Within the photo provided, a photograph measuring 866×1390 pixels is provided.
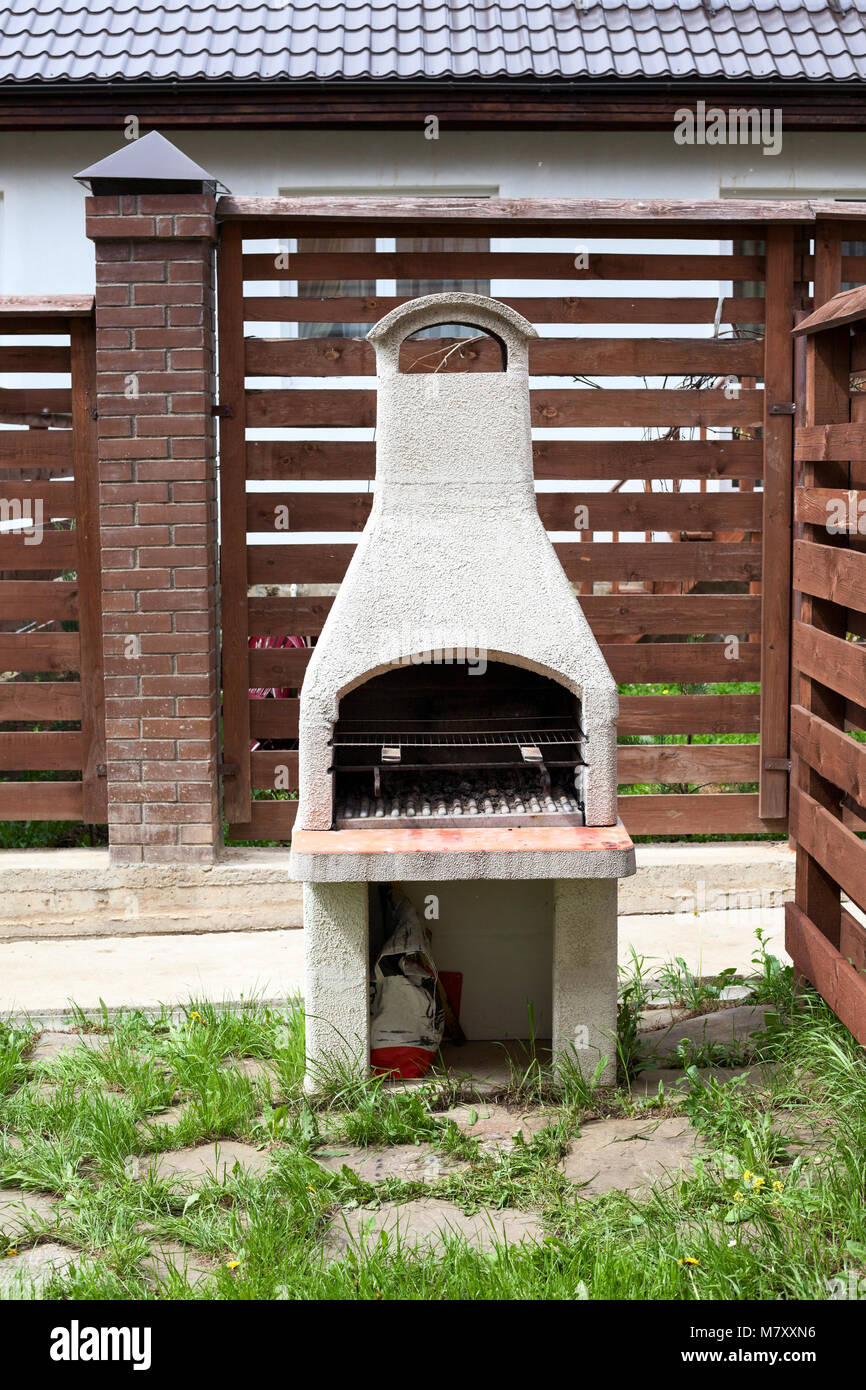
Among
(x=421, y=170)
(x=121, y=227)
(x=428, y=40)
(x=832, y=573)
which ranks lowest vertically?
(x=832, y=573)

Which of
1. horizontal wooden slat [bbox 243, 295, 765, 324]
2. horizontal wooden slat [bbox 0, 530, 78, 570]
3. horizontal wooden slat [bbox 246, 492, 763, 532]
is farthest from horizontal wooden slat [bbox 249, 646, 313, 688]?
horizontal wooden slat [bbox 243, 295, 765, 324]

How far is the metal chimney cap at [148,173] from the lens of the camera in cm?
538

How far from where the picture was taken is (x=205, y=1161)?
3.59m

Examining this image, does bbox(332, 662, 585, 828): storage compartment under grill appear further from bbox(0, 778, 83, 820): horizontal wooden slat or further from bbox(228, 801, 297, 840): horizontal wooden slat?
bbox(0, 778, 83, 820): horizontal wooden slat

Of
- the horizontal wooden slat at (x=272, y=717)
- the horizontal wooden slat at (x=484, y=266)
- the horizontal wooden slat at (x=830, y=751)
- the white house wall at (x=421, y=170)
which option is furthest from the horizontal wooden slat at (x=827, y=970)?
the white house wall at (x=421, y=170)

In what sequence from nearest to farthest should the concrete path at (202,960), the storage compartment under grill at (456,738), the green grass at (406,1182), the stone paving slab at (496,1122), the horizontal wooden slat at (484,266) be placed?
the green grass at (406,1182)
the stone paving slab at (496,1122)
the storage compartment under grill at (456,738)
the concrete path at (202,960)
the horizontal wooden slat at (484,266)

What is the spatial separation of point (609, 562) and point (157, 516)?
188 cm

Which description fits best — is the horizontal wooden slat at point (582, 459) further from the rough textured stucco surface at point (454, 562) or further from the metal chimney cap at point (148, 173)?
the rough textured stucco surface at point (454, 562)

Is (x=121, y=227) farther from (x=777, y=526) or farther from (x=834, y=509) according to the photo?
(x=834, y=509)

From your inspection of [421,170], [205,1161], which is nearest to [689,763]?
[205,1161]

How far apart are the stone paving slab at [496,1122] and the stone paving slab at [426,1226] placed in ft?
1.01

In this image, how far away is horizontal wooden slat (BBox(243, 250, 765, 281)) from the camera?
5.61 metres

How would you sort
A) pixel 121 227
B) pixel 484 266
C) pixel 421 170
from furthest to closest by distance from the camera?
pixel 421 170 → pixel 484 266 → pixel 121 227
